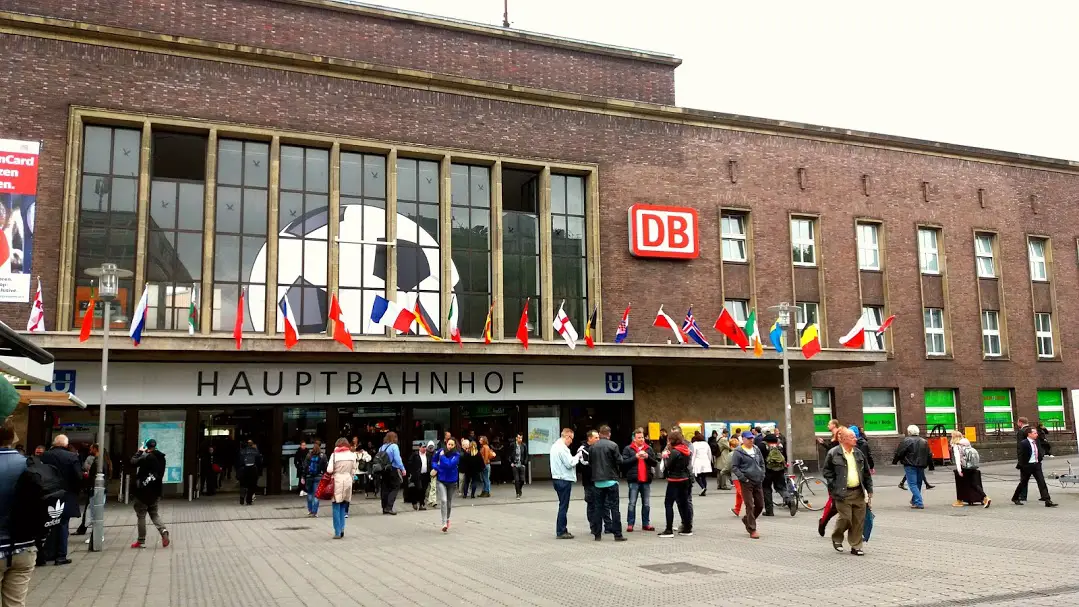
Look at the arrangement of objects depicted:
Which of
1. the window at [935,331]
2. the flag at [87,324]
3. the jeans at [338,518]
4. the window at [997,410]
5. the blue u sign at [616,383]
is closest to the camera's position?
the jeans at [338,518]

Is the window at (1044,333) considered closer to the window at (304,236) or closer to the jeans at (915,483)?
the jeans at (915,483)

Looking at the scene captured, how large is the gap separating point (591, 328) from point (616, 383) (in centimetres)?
230

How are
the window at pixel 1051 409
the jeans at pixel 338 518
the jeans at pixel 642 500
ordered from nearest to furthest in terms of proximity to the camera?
1. the jeans at pixel 642 500
2. the jeans at pixel 338 518
3. the window at pixel 1051 409

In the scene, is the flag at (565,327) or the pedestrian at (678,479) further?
the flag at (565,327)

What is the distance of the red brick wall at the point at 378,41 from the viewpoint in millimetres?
26500

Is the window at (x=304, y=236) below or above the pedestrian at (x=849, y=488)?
above

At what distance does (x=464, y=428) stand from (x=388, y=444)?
8.72 m

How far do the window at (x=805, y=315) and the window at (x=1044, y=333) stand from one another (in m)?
11.5

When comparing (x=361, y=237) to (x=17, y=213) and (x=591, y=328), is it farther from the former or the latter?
(x=17, y=213)

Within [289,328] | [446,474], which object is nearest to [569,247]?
[289,328]

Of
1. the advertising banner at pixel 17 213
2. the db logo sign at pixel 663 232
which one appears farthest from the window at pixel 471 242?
the advertising banner at pixel 17 213

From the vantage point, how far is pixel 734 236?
33.0 meters

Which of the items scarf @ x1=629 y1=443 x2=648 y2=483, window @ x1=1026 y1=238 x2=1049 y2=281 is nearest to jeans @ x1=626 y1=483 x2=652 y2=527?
scarf @ x1=629 y1=443 x2=648 y2=483

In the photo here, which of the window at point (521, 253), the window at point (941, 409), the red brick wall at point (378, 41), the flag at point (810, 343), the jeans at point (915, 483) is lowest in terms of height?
the jeans at point (915, 483)
